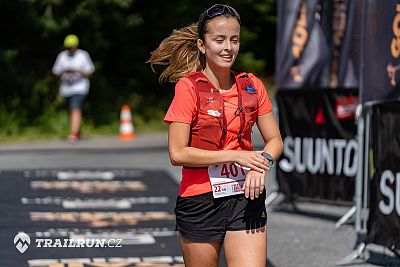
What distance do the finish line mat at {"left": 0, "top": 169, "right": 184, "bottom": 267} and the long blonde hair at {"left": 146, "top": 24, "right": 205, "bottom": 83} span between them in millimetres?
3051

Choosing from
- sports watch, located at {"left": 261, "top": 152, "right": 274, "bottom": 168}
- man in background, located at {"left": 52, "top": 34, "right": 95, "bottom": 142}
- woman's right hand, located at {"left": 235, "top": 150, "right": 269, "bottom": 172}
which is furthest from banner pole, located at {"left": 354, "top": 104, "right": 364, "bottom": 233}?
man in background, located at {"left": 52, "top": 34, "right": 95, "bottom": 142}

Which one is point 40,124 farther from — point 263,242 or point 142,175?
point 263,242

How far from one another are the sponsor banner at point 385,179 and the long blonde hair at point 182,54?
9.23 feet

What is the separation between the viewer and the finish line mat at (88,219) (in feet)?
26.8

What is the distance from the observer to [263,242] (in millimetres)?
4969

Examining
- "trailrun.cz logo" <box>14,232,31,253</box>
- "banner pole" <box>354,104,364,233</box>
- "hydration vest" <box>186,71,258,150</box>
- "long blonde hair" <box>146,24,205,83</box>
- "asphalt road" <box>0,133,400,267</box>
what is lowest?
"asphalt road" <box>0,133,400,267</box>

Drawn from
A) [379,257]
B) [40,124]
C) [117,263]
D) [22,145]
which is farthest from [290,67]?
[40,124]

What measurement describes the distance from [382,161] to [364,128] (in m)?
0.94

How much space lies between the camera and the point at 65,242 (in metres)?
8.73

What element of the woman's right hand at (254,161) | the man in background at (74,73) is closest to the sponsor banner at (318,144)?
the woman's right hand at (254,161)

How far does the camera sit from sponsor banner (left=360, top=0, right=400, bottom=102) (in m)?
7.90

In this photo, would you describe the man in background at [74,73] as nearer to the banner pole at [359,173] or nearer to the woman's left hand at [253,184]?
the banner pole at [359,173]

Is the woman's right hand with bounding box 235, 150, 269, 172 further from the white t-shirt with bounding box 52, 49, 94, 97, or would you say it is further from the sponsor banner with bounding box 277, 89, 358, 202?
the white t-shirt with bounding box 52, 49, 94, 97

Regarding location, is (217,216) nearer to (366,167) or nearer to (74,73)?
(366,167)
